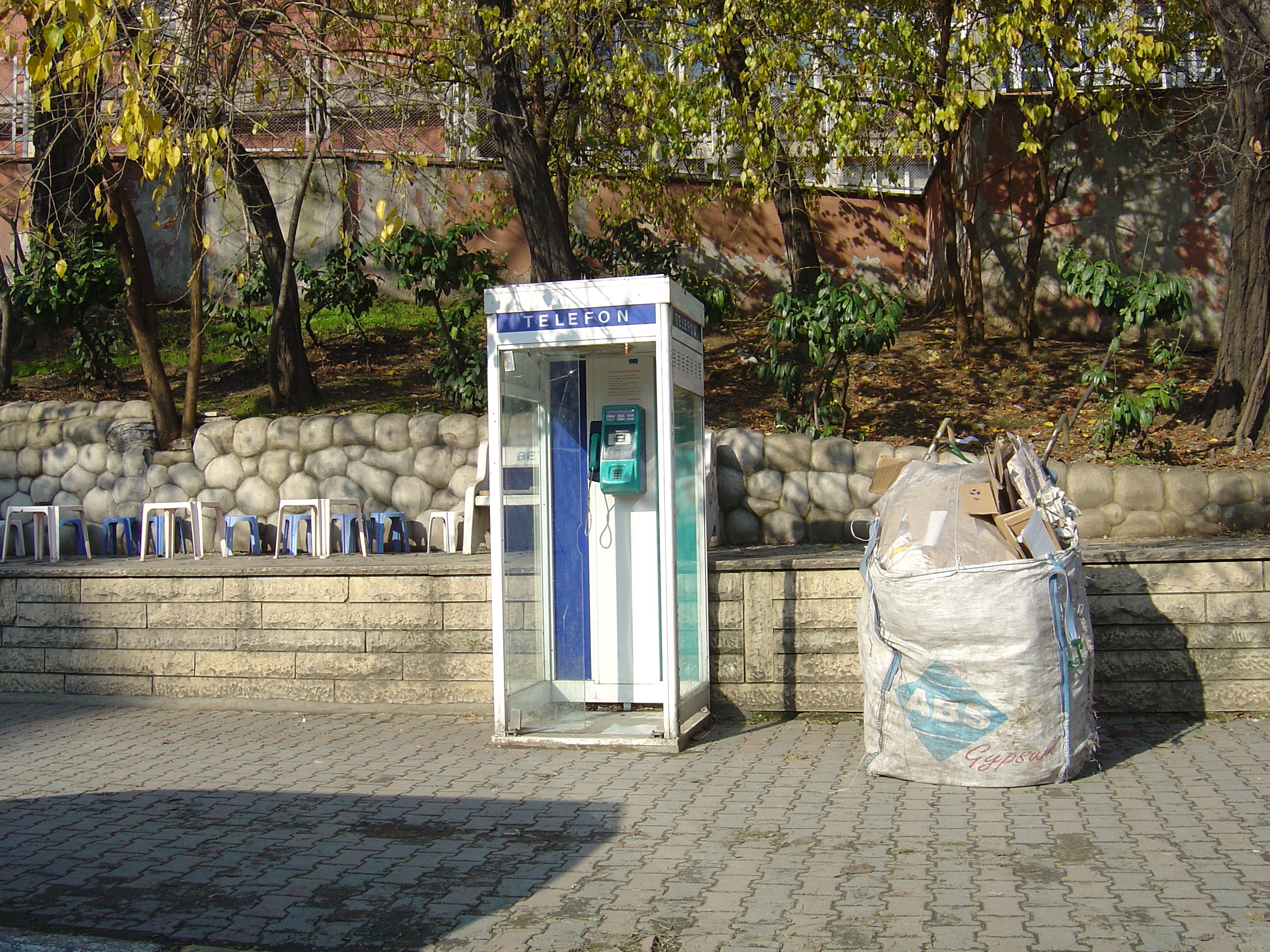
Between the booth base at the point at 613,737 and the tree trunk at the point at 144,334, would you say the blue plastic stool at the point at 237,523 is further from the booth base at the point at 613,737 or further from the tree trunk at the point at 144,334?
the booth base at the point at 613,737

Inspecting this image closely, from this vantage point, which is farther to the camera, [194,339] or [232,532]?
[194,339]

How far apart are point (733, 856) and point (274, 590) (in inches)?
154

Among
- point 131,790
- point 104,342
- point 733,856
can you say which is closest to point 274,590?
point 131,790

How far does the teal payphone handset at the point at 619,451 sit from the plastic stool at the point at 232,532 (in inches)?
181

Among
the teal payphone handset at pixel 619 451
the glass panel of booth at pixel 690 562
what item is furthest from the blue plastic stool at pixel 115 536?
the glass panel of booth at pixel 690 562

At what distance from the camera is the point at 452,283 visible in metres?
11.4

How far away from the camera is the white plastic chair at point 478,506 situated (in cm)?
909

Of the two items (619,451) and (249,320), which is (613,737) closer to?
(619,451)

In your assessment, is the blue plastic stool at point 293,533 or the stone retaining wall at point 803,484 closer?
the stone retaining wall at point 803,484

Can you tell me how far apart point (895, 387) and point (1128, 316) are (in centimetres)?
269

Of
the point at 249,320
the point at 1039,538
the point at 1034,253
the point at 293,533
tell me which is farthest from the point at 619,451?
the point at 249,320

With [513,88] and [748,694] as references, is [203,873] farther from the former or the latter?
[513,88]

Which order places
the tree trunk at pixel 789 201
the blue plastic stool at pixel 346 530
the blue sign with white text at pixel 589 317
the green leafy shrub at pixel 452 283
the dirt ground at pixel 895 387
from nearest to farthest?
the blue sign with white text at pixel 589 317
the blue plastic stool at pixel 346 530
the dirt ground at pixel 895 387
the tree trunk at pixel 789 201
the green leafy shrub at pixel 452 283

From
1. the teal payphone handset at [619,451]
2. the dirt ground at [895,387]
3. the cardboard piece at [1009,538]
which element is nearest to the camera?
the cardboard piece at [1009,538]
